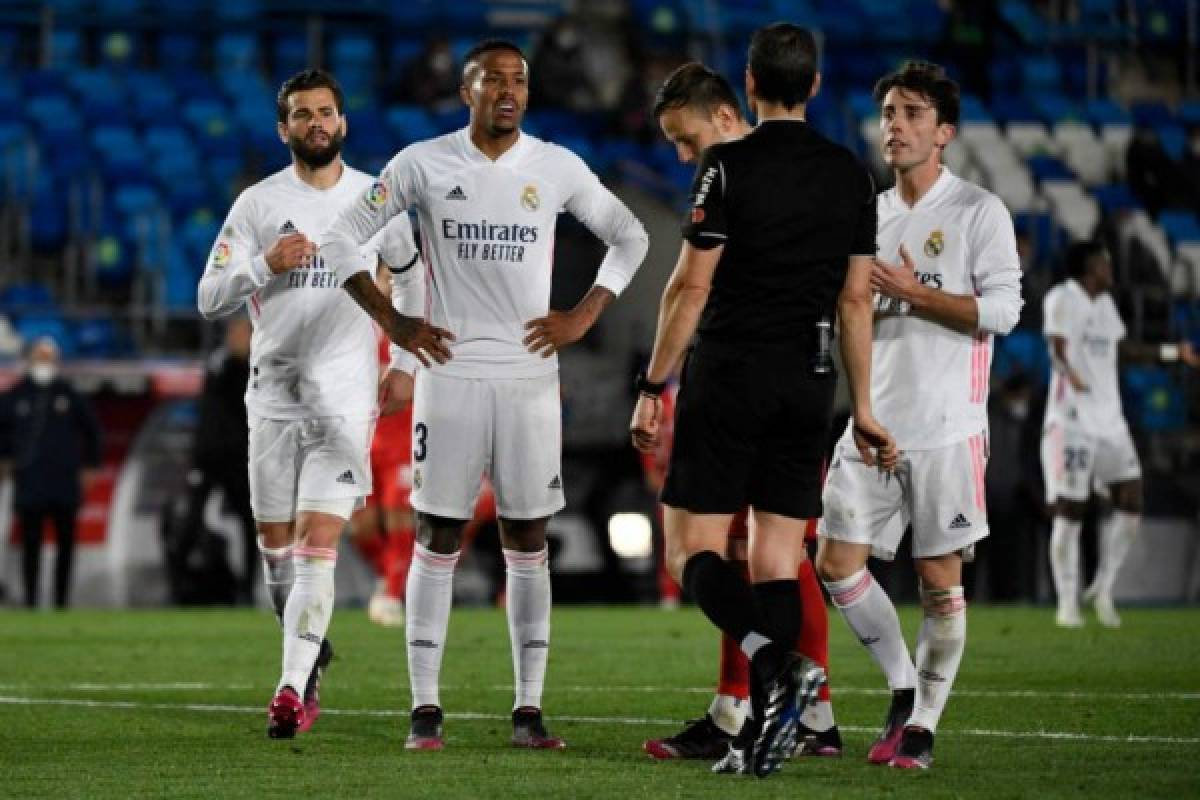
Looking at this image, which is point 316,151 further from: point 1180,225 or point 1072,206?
point 1180,225

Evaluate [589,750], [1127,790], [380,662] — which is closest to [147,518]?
[380,662]

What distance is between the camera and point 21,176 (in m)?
21.8

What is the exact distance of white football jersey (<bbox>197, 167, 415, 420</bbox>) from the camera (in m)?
8.84

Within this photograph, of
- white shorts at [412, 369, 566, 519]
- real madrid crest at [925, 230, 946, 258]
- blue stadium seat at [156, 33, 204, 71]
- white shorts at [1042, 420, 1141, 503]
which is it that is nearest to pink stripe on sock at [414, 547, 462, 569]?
white shorts at [412, 369, 566, 519]

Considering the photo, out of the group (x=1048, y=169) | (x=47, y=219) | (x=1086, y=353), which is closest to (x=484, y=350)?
(x=1086, y=353)

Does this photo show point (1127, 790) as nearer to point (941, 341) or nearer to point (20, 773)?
point (941, 341)

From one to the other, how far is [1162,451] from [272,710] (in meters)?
13.5

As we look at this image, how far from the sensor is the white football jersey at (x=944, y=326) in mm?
7414

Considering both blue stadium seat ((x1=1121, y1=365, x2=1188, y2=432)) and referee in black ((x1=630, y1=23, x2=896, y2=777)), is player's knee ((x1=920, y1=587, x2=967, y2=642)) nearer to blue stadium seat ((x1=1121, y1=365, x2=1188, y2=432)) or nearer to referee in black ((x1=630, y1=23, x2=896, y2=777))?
referee in black ((x1=630, y1=23, x2=896, y2=777))

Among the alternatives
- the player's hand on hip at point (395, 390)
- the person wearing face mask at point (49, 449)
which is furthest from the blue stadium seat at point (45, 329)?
the player's hand on hip at point (395, 390)

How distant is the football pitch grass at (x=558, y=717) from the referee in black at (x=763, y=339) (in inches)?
25.8

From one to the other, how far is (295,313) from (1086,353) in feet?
25.3

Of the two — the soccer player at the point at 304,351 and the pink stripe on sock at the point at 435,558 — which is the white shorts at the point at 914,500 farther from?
the soccer player at the point at 304,351

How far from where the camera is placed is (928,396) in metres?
7.46
